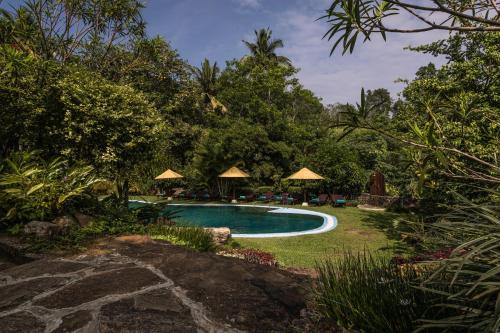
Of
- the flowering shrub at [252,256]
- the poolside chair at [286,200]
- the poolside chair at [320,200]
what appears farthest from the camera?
the poolside chair at [286,200]

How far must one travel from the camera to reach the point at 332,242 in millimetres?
10812

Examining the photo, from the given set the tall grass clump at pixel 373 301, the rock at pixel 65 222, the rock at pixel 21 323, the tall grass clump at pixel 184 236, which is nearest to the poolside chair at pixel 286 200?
the tall grass clump at pixel 184 236

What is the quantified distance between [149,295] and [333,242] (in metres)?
8.37

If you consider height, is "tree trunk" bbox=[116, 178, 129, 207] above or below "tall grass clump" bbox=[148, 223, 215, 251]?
above

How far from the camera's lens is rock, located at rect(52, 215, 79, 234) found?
243 inches

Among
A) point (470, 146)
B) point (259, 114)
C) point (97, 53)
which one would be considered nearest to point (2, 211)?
point (97, 53)

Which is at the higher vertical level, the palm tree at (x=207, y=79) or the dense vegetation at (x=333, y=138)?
the palm tree at (x=207, y=79)

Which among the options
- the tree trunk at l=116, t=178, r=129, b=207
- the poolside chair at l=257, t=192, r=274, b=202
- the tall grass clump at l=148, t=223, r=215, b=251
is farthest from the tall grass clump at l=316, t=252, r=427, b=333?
the poolside chair at l=257, t=192, r=274, b=202

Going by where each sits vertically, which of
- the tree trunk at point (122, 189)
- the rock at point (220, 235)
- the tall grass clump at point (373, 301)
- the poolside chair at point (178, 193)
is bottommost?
the rock at point (220, 235)

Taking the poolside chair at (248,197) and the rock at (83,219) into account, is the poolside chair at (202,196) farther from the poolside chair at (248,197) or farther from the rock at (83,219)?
the rock at (83,219)

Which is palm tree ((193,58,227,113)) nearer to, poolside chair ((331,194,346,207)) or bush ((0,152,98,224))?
poolside chair ((331,194,346,207))

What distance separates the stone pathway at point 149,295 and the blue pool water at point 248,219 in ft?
32.0

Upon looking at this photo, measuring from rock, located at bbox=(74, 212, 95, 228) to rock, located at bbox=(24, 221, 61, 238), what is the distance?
0.71 m

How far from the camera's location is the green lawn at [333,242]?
8.45 metres
